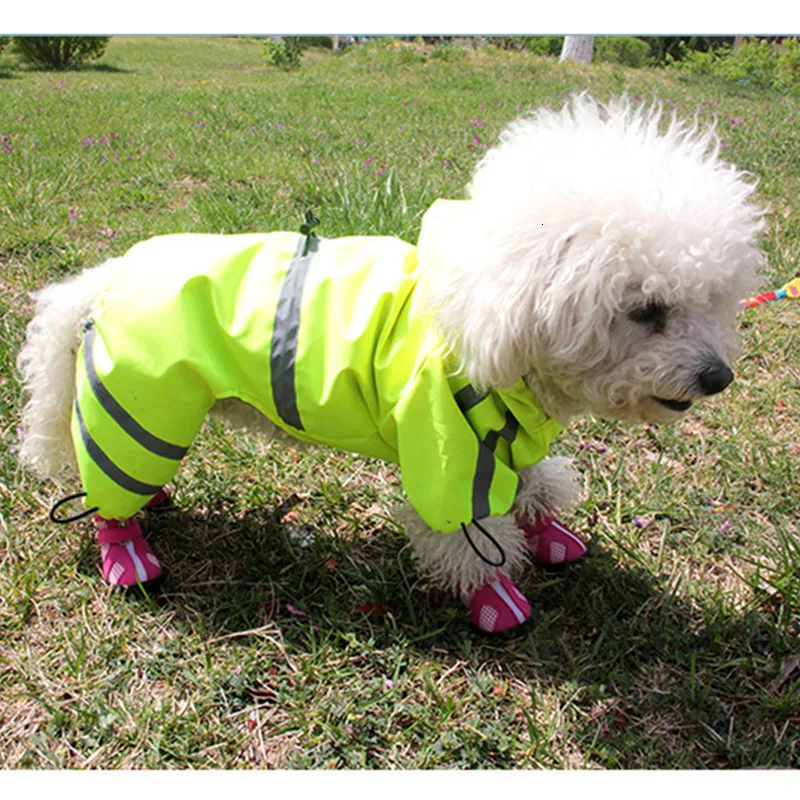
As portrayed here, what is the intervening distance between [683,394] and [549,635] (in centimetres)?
91

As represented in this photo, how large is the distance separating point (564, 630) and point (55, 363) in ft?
5.70

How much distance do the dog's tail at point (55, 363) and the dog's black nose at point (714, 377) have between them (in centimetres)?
157

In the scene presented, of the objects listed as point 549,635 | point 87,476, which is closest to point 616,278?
point 549,635

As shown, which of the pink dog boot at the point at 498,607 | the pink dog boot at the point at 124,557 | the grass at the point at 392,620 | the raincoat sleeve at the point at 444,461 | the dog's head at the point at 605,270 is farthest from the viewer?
the pink dog boot at the point at 124,557

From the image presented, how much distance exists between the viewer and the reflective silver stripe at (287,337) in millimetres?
1650

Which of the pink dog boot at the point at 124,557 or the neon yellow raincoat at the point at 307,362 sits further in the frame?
the pink dog boot at the point at 124,557

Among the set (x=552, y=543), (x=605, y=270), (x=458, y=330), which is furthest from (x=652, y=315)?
(x=552, y=543)

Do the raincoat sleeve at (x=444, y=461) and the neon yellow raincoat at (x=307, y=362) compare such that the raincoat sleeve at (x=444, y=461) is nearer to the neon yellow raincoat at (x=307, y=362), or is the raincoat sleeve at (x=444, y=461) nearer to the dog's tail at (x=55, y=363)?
the neon yellow raincoat at (x=307, y=362)

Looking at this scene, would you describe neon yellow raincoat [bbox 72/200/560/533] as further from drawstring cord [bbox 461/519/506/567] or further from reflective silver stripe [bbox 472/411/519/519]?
drawstring cord [bbox 461/519/506/567]

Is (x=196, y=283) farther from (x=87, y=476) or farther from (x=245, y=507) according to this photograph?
(x=245, y=507)

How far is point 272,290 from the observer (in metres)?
1.68

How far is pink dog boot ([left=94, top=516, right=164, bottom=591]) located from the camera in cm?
208

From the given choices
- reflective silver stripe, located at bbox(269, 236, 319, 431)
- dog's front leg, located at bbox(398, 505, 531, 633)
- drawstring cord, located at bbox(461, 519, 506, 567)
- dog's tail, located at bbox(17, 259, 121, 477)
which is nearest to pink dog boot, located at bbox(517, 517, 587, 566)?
dog's front leg, located at bbox(398, 505, 531, 633)

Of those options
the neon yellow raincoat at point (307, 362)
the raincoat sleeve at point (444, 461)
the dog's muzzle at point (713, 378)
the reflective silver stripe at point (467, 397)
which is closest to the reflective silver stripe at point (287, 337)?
the neon yellow raincoat at point (307, 362)
